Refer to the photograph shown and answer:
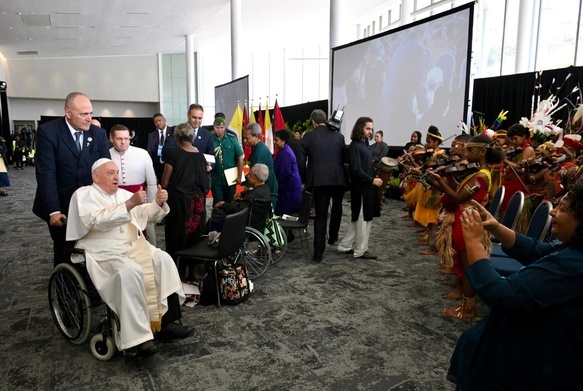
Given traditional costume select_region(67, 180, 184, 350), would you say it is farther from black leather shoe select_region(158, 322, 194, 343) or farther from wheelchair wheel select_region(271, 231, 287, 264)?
wheelchair wheel select_region(271, 231, 287, 264)

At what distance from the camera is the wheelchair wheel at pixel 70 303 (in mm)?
2576

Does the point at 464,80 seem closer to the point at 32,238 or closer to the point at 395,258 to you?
the point at 395,258

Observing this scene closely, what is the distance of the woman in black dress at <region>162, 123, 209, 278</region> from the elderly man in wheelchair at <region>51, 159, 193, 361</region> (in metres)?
0.82

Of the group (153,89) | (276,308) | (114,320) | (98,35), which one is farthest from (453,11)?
(153,89)

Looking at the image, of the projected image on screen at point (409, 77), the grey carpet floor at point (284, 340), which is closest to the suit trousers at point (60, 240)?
the grey carpet floor at point (284, 340)

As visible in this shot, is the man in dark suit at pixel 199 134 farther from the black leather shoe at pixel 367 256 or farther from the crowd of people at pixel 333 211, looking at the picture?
the black leather shoe at pixel 367 256

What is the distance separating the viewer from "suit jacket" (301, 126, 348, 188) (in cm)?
455

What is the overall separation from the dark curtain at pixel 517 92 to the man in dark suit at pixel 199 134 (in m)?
4.76

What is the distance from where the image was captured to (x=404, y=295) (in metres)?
3.70

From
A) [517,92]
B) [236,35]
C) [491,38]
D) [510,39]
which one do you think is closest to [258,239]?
[517,92]

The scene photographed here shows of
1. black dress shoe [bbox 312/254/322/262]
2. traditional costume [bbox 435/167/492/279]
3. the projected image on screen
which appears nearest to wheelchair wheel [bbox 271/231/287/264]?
black dress shoe [bbox 312/254/322/262]

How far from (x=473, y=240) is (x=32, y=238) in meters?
5.90

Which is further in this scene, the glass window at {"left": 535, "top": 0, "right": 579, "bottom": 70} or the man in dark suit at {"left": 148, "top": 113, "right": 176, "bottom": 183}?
the glass window at {"left": 535, "top": 0, "right": 579, "bottom": 70}

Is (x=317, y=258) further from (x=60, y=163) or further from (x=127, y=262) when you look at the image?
(x=60, y=163)
